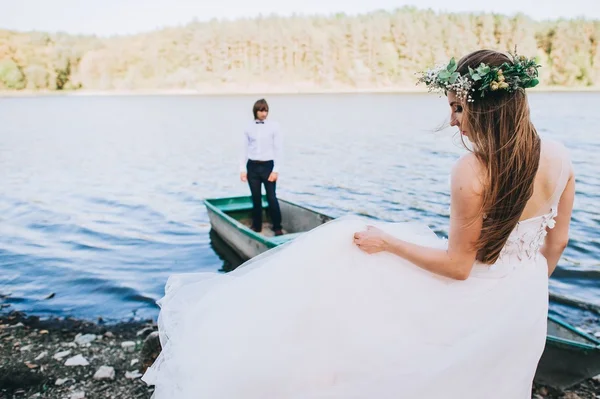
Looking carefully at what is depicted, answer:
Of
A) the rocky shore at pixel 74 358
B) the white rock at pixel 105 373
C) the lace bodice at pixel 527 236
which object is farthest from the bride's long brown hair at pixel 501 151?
the white rock at pixel 105 373

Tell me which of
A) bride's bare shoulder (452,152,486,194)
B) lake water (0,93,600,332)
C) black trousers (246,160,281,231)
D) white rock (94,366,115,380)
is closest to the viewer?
bride's bare shoulder (452,152,486,194)

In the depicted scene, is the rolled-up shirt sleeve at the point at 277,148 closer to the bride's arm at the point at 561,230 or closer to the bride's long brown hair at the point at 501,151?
the bride's arm at the point at 561,230

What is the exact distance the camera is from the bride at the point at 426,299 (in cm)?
196

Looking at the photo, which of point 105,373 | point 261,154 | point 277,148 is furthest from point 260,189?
point 105,373

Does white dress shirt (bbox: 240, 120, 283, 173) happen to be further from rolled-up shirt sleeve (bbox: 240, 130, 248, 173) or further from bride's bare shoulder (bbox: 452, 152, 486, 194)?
bride's bare shoulder (bbox: 452, 152, 486, 194)

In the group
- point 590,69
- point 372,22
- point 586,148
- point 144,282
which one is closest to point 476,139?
point 144,282

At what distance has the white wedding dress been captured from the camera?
2.01 meters

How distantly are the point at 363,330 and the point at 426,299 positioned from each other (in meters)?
0.30

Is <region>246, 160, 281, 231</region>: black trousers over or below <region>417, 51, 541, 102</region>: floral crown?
below

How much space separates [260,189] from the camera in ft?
27.7

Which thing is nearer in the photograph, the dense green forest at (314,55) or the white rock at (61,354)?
the white rock at (61,354)

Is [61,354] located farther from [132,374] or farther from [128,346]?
[132,374]

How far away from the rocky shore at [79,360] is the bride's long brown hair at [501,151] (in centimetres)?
313

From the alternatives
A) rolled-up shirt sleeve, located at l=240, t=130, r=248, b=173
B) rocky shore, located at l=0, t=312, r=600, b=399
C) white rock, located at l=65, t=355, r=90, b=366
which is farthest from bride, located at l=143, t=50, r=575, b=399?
rolled-up shirt sleeve, located at l=240, t=130, r=248, b=173
